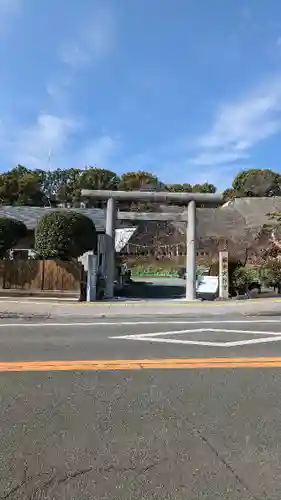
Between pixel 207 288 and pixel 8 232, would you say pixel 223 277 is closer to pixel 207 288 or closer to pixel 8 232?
pixel 207 288

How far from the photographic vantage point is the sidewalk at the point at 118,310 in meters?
13.9

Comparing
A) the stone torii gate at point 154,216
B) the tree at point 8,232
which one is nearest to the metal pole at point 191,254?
the stone torii gate at point 154,216

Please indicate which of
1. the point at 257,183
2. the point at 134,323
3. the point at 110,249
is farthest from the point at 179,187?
the point at 134,323

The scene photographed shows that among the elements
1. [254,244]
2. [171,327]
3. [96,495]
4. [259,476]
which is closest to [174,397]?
[259,476]

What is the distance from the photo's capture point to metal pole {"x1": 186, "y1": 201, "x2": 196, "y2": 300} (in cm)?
2031

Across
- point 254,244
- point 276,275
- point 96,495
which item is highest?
point 254,244

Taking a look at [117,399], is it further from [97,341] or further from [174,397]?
[97,341]

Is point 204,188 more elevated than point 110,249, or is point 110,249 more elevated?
point 204,188

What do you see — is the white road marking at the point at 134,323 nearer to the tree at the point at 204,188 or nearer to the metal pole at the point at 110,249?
the metal pole at the point at 110,249

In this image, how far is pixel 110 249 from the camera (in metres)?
20.5

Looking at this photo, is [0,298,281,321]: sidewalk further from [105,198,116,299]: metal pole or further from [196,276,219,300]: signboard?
[196,276,219,300]: signboard

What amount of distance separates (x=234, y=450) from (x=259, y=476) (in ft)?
1.47

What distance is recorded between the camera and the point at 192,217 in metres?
21.1

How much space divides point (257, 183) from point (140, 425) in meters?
68.6
